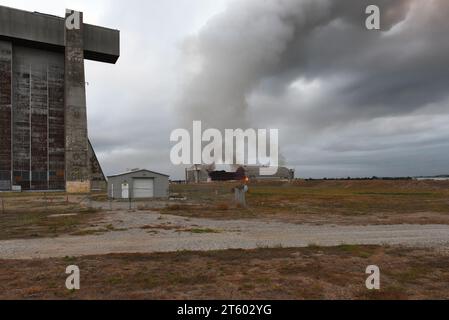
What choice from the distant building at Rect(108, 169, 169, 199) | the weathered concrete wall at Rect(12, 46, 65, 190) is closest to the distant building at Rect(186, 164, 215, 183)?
the weathered concrete wall at Rect(12, 46, 65, 190)

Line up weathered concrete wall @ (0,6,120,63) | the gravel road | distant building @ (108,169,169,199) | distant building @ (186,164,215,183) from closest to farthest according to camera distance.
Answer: the gravel road
distant building @ (108,169,169,199)
weathered concrete wall @ (0,6,120,63)
distant building @ (186,164,215,183)

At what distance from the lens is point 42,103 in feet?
161

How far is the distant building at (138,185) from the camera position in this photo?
35.9 meters

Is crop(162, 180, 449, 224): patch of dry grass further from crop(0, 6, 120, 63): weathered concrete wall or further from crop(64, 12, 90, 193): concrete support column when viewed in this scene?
crop(0, 6, 120, 63): weathered concrete wall

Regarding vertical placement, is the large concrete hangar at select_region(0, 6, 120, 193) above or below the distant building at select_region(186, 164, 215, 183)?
above

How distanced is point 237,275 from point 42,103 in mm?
Result: 51573

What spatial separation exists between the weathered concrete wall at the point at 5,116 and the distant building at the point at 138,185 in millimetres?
20536

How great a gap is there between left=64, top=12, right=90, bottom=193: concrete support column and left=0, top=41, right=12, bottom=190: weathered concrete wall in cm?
754

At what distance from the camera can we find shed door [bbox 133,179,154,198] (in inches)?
1441

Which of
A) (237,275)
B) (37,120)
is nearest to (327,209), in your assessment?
(237,275)

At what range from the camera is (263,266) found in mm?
8266

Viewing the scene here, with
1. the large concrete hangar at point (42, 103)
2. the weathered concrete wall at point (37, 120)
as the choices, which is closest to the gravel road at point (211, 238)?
the large concrete hangar at point (42, 103)

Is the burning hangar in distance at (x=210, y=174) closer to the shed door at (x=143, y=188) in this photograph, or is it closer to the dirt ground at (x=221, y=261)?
the shed door at (x=143, y=188)

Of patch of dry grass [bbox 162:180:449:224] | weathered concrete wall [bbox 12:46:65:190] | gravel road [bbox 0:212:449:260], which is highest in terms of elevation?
weathered concrete wall [bbox 12:46:65:190]
